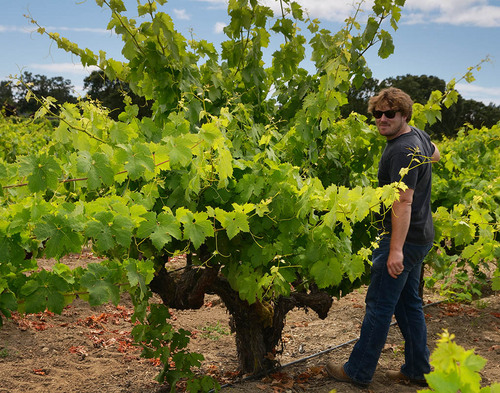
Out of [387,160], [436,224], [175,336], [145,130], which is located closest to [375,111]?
[387,160]

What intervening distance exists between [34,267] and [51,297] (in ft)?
0.86

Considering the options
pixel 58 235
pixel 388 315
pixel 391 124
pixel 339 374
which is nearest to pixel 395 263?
pixel 388 315

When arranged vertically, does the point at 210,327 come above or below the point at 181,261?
below

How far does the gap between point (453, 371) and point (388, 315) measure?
2.58 meters

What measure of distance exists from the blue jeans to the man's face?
728 mm

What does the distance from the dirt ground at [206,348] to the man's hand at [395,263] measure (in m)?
0.99

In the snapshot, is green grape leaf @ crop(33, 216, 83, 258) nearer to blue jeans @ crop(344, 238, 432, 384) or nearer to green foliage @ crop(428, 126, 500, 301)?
blue jeans @ crop(344, 238, 432, 384)

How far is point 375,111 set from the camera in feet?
11.4

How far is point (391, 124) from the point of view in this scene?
3.38 metres

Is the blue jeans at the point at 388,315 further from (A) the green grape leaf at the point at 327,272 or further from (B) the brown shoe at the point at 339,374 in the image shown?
(A) the green grape leaf at the point at 327,272

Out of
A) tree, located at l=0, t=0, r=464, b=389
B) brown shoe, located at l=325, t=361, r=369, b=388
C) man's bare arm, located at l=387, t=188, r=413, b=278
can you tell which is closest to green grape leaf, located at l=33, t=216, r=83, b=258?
tree, located at l=0, t=0, r=464, b=389

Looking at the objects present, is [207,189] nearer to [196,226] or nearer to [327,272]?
[196,226]

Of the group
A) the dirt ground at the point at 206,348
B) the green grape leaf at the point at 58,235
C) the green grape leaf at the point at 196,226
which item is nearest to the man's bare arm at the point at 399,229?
the dirt ground at the point at 206,348

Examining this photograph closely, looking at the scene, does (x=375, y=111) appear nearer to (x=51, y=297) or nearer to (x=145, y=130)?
(x=145, y=130)
